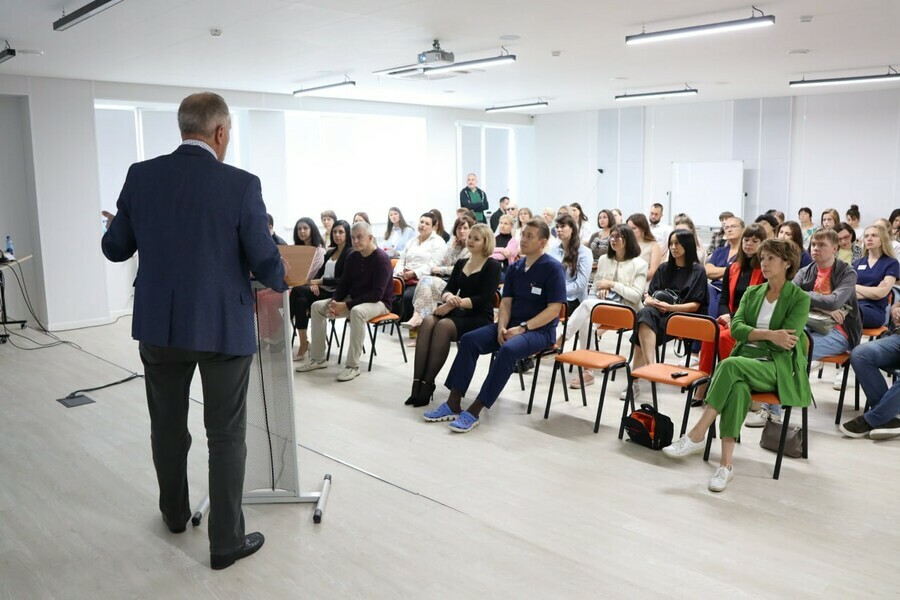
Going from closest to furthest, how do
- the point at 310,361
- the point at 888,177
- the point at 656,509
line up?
the point at 656,509, the point at 310,361, the point at 888,177

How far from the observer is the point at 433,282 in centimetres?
638

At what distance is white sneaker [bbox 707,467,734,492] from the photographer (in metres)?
3.72

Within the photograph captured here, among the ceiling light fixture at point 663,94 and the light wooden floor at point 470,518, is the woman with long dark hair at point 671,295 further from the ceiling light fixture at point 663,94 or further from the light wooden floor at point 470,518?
the ceiling light fixture at point 663,94

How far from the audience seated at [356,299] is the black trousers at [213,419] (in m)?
2.93

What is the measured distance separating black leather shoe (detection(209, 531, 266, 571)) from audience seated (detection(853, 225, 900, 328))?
4.57m

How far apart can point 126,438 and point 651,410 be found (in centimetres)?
321

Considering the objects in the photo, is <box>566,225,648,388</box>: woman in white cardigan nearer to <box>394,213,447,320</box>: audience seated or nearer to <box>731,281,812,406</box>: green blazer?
<box>731,281,812,406</box>: green blazer

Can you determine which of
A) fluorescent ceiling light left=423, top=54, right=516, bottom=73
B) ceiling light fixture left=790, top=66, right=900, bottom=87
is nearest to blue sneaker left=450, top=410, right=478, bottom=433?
fluorescent ceiling light left=423, top=54, right=516, bottom=73

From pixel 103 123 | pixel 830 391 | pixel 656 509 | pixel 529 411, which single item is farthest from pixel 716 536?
pixel 103 123

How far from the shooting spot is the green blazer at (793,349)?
12.7 ft

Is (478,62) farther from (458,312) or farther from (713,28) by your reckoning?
(458,312)

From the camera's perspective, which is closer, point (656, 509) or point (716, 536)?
point (716, 536)

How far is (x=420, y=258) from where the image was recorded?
25.3 ft

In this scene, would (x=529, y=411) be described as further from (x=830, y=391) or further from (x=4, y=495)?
→ (x=4, y=495)
